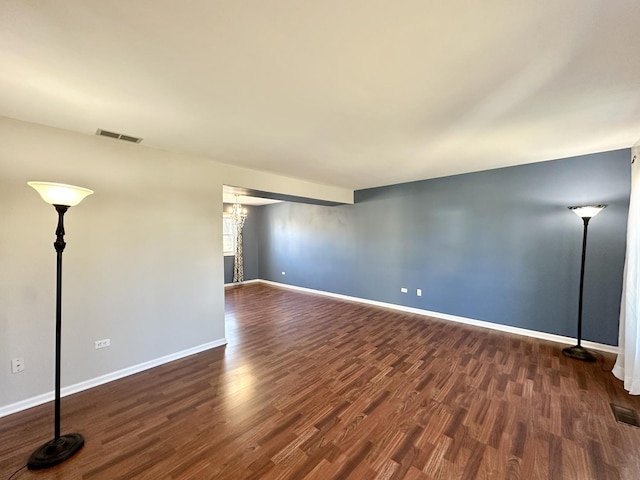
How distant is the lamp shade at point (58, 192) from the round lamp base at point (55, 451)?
1712 millimetres

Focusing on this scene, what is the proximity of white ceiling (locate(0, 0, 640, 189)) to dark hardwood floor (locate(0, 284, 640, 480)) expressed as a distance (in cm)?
255

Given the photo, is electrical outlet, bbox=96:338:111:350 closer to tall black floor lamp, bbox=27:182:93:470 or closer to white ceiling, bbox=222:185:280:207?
tall black floor lamp, bbox=27:182:93:470

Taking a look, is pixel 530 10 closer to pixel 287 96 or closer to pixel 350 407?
pixel 287 96

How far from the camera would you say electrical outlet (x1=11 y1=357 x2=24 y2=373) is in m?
2.21

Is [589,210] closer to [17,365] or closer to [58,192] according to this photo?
[58,192]

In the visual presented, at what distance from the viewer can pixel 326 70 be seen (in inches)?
62.7

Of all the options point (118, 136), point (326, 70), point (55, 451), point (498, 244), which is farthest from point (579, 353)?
point (118, 136)

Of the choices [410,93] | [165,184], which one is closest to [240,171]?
[165,184]

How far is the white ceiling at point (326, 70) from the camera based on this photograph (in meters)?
1.18

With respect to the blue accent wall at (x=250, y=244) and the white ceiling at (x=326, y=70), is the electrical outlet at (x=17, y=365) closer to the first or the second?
the white ceiling at (x=326, y=70)

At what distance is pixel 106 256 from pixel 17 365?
1.12m

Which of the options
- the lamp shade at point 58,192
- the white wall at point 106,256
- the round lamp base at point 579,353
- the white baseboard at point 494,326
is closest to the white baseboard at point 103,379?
the white wall at point 106,256

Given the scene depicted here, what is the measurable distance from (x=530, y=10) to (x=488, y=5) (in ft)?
0.70

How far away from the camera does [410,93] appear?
72.5 inches
